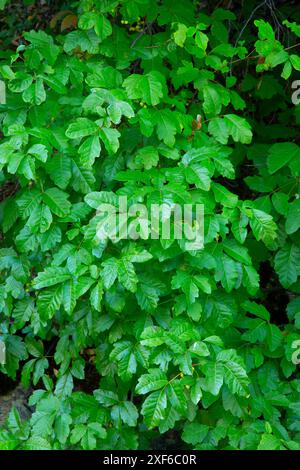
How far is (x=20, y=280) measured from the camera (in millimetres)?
2533

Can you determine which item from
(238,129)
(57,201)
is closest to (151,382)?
(57,201)

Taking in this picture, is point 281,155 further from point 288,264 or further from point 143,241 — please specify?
point 143,241

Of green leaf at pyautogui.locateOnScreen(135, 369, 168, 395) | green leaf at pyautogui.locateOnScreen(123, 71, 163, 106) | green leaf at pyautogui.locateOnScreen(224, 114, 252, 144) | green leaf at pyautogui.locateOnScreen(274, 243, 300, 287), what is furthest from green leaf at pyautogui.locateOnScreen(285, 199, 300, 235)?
green leaf at pyautogui.locateOnScreen(135, 369, 168, 395)

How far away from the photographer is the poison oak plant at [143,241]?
2162mm

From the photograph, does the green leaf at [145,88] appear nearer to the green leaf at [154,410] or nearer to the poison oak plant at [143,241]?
the poison oak plant at [143,241]

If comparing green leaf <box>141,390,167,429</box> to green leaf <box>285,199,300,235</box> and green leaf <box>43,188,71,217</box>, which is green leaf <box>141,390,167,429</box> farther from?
green leaf <box>285,199,300,235</box>

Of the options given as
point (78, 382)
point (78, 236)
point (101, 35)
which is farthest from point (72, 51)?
point (78, 382)

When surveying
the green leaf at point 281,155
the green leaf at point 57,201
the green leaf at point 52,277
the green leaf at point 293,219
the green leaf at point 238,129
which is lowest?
the green leaf at point 293,219

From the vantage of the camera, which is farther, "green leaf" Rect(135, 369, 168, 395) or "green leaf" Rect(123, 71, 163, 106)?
"green leaf" Rect(123, 71, 163, 106)

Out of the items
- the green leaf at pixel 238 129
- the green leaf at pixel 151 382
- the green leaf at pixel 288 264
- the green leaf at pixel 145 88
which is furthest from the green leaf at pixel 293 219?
→ the green leaf at pixel 151 382

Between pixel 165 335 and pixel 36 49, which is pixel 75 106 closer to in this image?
pixel 36 49

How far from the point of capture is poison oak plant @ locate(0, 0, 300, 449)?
2.16 m

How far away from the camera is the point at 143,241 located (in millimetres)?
2242

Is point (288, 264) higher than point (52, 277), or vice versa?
point (52, 277)
